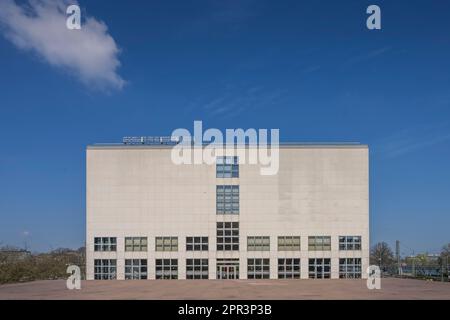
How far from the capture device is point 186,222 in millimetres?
64312

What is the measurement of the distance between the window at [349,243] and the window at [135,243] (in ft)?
77.5

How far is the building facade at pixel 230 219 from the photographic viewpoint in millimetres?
63812

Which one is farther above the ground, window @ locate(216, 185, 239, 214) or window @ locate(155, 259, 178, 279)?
window @ locate(216, 185, 239, 214)

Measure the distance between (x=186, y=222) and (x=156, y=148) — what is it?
975 cm

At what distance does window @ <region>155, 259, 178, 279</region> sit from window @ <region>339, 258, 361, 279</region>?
19.8 m

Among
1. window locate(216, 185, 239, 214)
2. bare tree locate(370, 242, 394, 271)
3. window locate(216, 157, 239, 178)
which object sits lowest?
bare tree locate(370, 242, 394, 271)

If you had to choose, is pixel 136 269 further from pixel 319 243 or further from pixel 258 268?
pixel 319 243

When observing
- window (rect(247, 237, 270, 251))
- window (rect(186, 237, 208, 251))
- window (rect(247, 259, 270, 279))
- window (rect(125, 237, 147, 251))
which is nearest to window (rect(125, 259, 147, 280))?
window (rect(125, 237, 147, 251))

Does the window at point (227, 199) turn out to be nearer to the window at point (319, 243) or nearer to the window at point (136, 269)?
the window at point (319, 243)

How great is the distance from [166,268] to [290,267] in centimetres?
1479

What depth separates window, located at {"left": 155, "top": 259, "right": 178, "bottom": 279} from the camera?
208 ft

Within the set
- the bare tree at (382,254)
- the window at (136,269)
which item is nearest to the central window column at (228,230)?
the window at (136,269)

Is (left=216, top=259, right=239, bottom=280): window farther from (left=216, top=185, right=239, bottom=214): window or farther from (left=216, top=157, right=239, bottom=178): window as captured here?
(left=216, top=157, right=239, bottom=178): window
